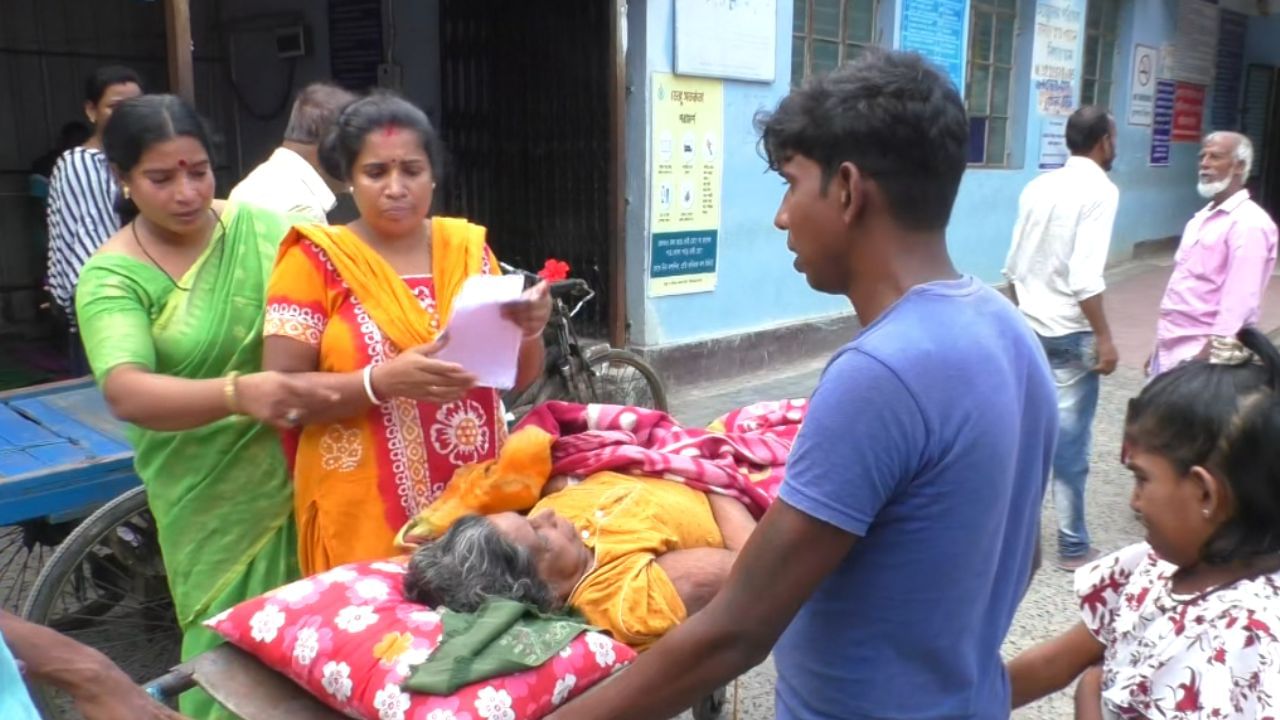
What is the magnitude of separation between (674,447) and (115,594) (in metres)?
1.77

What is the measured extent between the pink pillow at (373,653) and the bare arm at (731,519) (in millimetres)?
621

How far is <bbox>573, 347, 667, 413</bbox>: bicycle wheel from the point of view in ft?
16.3

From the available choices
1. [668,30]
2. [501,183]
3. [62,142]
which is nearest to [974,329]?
[668,30]

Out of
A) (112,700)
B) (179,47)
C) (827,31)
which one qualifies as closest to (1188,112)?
(827,31)

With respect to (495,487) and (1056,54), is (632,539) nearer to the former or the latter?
(495,487)

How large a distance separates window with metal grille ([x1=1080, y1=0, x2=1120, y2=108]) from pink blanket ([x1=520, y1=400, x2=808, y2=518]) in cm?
984

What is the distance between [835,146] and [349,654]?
1.12 meters

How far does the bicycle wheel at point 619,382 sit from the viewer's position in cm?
497

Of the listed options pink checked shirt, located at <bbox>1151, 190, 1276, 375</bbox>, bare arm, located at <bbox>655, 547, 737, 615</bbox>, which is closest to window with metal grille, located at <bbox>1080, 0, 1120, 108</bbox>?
pink checked shirt, located at <bbox>1151, 190, 1276, 375</bbox>

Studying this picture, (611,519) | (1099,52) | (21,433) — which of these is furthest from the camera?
(1099,52)

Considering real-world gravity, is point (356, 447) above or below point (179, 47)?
below

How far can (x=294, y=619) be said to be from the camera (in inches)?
70.6

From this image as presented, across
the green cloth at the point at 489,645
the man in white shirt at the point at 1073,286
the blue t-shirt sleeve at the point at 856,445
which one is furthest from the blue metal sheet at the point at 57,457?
the man in white shirt at the point at 1073,286

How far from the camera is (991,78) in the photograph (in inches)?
379
